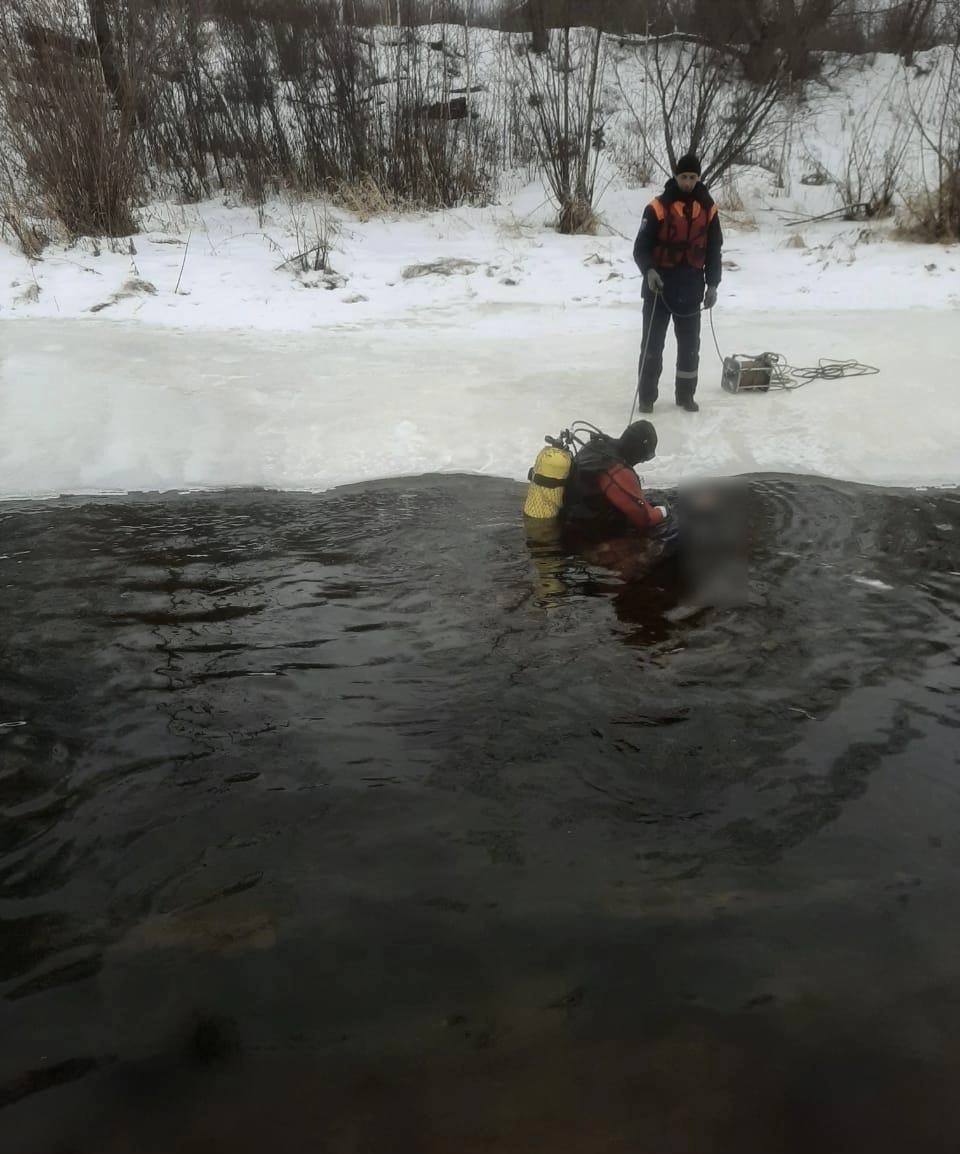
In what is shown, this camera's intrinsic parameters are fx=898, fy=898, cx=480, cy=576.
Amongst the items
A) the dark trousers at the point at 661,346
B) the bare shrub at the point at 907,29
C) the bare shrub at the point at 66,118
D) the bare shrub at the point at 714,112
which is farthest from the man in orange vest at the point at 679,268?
the bare shrub at the point at 907,29

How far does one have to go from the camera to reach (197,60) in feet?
41.3

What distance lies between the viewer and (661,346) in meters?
6.82

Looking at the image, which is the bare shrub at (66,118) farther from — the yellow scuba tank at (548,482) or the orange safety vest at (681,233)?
the yellow scuba tank at (548,482)

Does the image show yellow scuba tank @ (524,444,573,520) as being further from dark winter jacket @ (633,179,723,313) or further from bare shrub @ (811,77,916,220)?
bare shrub @ (811,77,916,220)

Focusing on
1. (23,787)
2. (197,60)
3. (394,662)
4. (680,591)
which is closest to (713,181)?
(197,60)

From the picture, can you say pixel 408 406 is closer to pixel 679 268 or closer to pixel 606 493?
pixel 679 268

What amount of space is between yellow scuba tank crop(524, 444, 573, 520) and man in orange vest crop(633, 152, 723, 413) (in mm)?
2134

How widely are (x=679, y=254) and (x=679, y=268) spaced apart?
0.33ft

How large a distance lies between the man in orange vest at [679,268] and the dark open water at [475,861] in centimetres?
262

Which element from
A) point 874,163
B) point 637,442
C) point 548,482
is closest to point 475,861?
point 548,482

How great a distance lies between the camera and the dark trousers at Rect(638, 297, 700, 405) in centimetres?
677

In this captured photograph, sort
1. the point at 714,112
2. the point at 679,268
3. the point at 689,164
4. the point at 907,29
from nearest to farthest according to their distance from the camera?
the point at 689,164 < the point at 679,268 < the point at 714,112 < the point at 907,29

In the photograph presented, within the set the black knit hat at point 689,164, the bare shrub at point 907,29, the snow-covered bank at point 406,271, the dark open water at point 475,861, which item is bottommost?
the dark open water at point 475,861

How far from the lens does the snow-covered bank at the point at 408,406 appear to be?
246 inches
